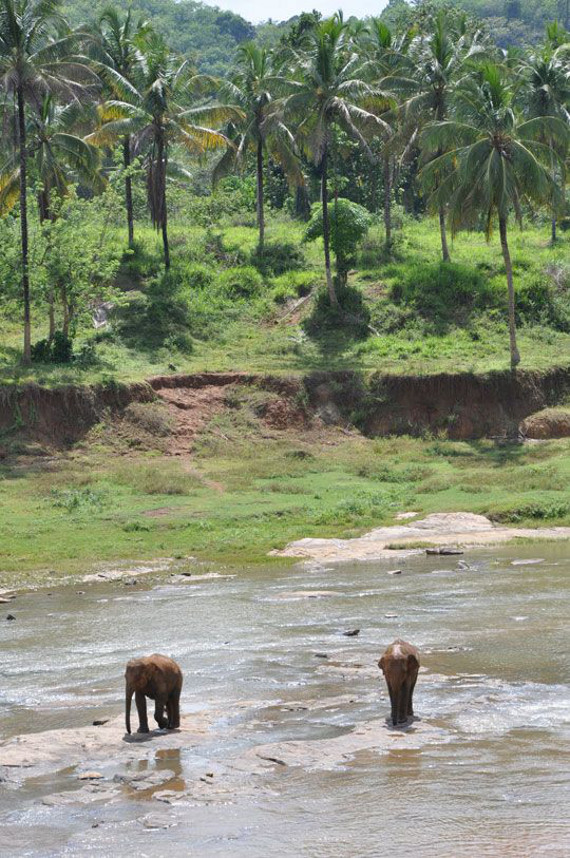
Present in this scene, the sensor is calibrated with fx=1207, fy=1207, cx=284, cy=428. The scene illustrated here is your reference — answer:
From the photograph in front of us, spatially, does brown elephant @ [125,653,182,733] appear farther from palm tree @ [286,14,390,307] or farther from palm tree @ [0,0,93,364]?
palm tree @ [286,14,390,307]

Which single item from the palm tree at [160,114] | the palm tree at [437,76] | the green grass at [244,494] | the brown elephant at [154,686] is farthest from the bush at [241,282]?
the brown elephant at [154,686]

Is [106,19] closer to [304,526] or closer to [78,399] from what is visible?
[78,399]

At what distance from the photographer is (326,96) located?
4516cm

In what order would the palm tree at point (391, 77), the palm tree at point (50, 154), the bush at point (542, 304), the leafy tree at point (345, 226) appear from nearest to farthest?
the palm tree at point (50, 154), the bush at point (542, 304), the leafy tree at point (345, 226), the palm tree at point (391, 77)

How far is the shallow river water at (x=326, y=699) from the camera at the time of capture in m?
9.36

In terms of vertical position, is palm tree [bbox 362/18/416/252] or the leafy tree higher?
palm tree [bbox 362/18/416/252]

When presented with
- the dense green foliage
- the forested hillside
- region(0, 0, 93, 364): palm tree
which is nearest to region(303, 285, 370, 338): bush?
the dense green foliage

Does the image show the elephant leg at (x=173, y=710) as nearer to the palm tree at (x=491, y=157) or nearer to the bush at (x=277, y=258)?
the palm tree at (x=491, y=157)

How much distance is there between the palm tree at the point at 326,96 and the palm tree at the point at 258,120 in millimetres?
3521

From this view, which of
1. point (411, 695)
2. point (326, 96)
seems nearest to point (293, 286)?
point (326, 96)

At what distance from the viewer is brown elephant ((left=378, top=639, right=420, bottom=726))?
39.8 feet

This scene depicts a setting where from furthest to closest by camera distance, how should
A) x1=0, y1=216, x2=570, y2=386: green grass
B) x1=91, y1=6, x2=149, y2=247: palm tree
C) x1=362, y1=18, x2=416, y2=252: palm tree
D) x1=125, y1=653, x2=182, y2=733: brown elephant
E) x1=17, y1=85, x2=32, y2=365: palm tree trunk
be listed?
1. x1=91, y1=6, x2=149, y2=247: palm tree
2. x1=362, y1=18, x2=416, y2=252: palm tree
3. x1=0, y1=216, x2=570, y2=386: green grass
4. x1=17, y1=85, x2=32, y2=365: palm tree trunk
5. x1=125, y1=653, x2=182, y2=733: brown elephant

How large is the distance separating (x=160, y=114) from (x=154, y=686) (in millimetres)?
38427

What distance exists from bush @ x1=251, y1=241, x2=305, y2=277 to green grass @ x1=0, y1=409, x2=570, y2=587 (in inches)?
546
